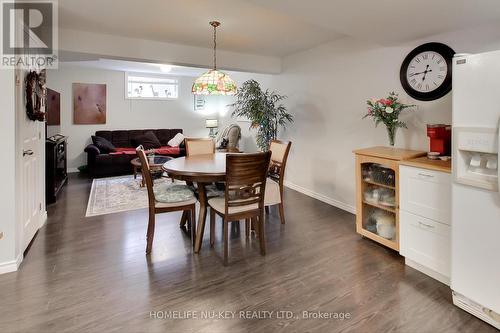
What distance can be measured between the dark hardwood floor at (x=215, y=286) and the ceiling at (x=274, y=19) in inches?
82.7

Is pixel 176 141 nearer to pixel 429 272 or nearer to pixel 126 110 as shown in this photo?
pixel 126 110

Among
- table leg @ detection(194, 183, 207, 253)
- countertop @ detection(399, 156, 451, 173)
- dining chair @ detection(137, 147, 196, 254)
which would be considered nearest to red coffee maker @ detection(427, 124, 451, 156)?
countertop @ detection(399, 156, 451, 173)

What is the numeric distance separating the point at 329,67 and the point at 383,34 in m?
1.37

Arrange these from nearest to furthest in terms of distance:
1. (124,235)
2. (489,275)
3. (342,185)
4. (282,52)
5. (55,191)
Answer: (489,275) → (124,235) → (342,185) → (55,191) → (282,52)

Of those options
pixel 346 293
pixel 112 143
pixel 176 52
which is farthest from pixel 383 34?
pixel 112 143

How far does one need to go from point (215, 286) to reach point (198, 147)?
2221 mm

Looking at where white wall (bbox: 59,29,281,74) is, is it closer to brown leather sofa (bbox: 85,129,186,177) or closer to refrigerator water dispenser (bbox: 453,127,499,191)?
brown leather sofa (bbox: 85,129,186,177)

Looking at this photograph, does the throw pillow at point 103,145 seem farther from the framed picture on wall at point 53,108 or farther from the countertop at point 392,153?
the countertop at point 392,153

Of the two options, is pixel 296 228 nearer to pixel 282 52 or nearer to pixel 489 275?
pixel 489 275

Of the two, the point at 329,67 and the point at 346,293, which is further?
the point at 329,67

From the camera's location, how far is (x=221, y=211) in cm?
260

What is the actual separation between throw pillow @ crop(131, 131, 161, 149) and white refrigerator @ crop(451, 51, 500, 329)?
A: 656 centimetres

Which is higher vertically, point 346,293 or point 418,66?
point 418,66

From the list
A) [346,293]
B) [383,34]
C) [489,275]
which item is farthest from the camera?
[383,34]
